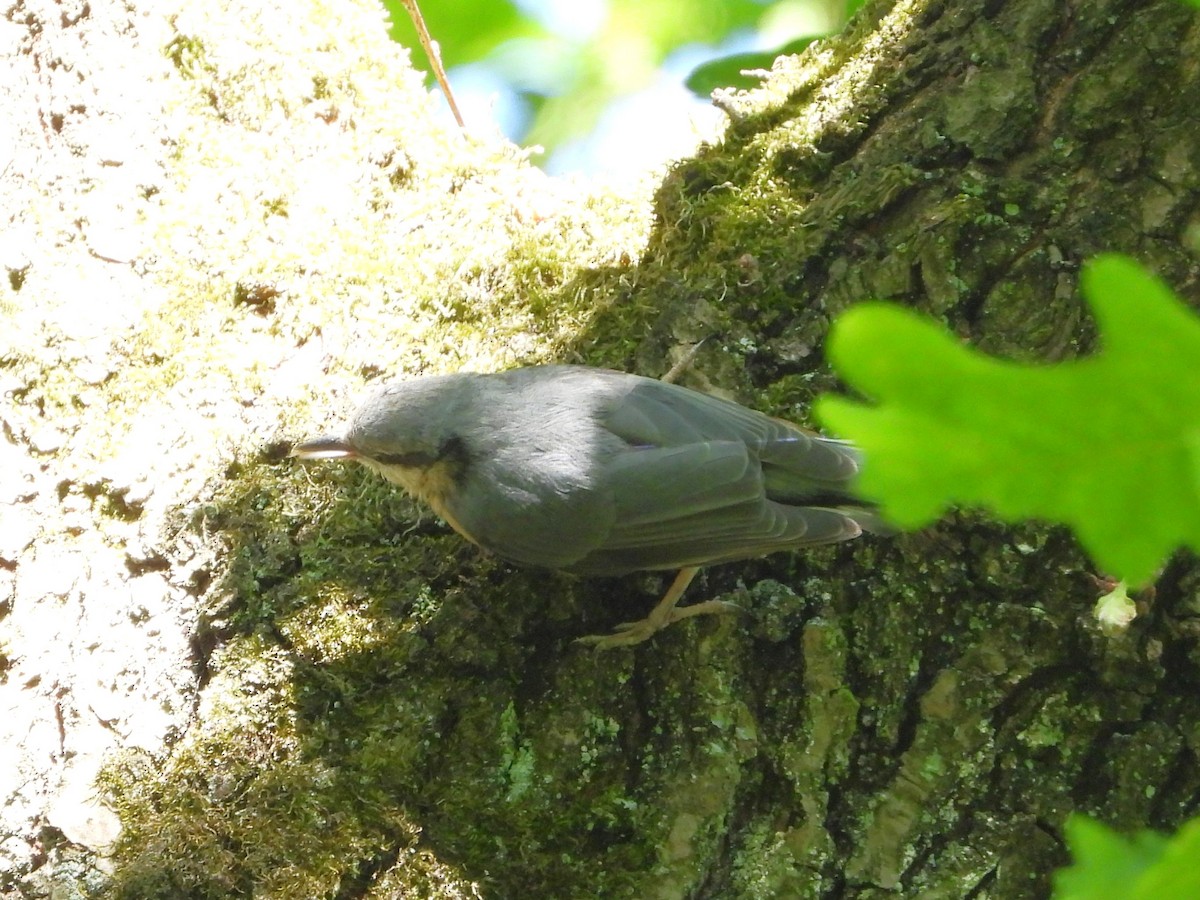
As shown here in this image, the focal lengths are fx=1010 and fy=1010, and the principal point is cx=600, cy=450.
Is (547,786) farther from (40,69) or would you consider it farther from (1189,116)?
(40,69)

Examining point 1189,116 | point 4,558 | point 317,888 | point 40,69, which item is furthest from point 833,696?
point 40,69

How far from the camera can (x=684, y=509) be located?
234 centimetres

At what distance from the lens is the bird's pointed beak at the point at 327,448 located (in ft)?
8.12

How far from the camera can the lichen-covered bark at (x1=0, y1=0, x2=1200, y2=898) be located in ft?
6.72

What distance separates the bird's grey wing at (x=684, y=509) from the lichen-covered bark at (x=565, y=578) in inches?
5.3

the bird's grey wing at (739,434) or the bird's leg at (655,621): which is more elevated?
the bird's grey wing at (739,434)

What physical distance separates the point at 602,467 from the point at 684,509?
23 centimetres

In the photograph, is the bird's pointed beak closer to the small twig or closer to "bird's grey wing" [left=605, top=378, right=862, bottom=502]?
"bird's grey wing" [left=605, top=378, right=862, bottom=502]

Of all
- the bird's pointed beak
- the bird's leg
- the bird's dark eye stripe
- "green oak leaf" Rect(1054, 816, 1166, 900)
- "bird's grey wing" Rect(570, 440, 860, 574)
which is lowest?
the bird's leg

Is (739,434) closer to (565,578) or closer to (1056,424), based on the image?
(565,578)

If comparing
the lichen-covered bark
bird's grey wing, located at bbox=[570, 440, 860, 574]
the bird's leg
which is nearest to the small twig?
the lichen-covered bark

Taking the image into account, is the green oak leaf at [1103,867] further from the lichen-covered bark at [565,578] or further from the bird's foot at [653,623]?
the bird's foot at [653,623]

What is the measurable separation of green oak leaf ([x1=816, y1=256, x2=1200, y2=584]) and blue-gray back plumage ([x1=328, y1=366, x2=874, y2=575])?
1.78m

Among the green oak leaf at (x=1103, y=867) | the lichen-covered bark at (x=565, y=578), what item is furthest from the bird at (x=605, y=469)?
the green oak leaf at (x=1103, y=867)
